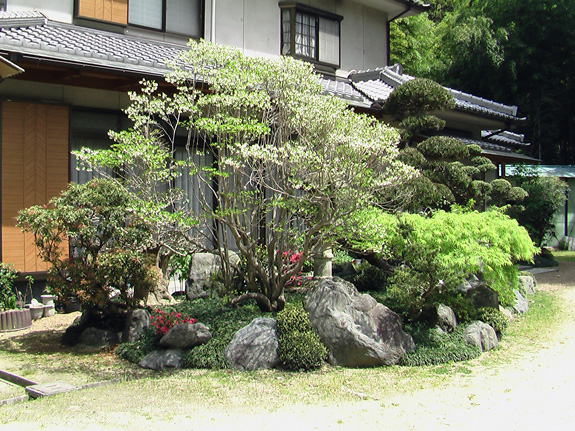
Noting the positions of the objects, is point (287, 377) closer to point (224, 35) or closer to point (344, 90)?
point (344, 90)

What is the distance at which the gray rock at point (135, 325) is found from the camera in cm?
810

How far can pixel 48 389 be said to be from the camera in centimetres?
624

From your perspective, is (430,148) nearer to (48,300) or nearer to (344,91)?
(344,91)

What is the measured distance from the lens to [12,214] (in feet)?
31.9

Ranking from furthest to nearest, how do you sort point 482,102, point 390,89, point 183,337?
point 482,102
point 390,89
point 183,337

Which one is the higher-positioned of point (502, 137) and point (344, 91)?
point (344, 91)

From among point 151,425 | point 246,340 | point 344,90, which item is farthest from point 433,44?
point 151,425

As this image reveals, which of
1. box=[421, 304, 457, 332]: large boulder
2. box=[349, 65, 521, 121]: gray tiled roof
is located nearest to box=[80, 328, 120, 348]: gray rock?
box=[421, 304, 457, 332]: large boulder

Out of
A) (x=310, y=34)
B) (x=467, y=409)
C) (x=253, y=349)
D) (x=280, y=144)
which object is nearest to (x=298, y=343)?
(x=253, y=349)

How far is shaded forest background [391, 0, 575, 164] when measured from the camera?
2528 cm

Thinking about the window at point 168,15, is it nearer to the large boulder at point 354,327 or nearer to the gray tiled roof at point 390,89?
the gray tiled roof at point 390,89

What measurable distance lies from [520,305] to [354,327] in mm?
5151

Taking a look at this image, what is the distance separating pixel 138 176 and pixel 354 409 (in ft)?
15.7

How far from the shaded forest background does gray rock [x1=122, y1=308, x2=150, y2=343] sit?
826 inches
